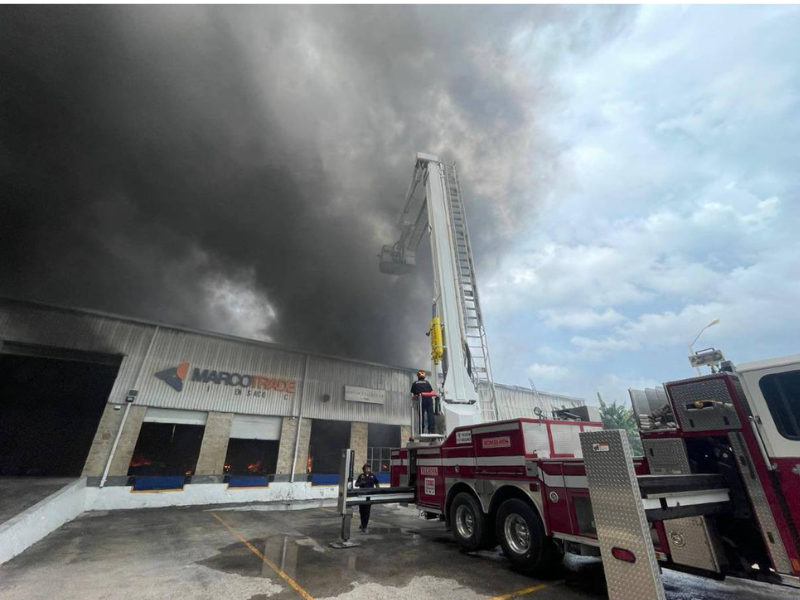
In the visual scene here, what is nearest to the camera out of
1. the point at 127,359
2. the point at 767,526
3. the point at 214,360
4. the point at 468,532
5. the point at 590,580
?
the point at 767,526

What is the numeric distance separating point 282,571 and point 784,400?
720 centimetres

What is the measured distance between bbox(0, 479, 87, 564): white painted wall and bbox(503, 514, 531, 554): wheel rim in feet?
28.1

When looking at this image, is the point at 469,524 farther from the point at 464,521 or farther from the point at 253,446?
the point at 253,446

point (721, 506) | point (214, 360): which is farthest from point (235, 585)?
point (214, 360)

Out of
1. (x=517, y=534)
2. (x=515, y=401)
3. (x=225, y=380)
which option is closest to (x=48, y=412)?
(x=225, y=380)

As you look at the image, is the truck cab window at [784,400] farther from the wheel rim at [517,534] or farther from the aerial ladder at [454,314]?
the aerial ladder at [454,314]

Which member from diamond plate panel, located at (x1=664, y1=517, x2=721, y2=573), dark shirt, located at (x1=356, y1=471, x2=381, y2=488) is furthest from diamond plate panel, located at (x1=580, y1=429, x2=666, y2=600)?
dark shirt, located at (x1=356, y1=471, x2=381, y2=488)

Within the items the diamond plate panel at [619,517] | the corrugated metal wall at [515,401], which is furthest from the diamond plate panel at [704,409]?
the corrugated metal wall at [515,401]

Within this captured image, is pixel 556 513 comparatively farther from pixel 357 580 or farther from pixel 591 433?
pixel 357 580

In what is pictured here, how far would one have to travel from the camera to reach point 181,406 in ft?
46.9

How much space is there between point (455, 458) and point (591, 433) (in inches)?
143

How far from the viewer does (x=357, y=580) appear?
4965 mm

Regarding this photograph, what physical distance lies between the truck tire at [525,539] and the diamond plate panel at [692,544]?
4.67ft

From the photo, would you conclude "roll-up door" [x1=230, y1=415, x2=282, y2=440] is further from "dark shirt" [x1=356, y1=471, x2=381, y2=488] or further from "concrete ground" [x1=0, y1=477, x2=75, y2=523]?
"dark shirt" [x1=356, y1=471, x2=381, y2=488]
